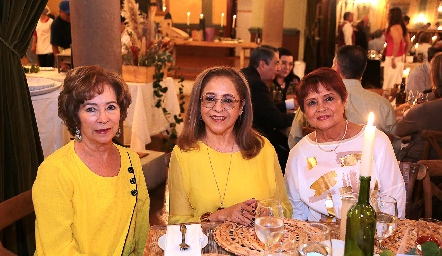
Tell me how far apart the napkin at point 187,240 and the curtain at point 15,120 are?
4.98ft

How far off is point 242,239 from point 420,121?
2.34 meters

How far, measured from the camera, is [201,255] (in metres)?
1.56

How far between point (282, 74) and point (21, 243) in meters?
3.29

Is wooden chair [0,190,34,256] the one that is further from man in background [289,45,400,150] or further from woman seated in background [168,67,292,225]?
man in background [289,45,400,150]

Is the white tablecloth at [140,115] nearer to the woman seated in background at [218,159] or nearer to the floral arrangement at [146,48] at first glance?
the floral arrangement at [146,48]

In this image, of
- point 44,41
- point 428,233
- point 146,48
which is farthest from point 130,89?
point 44,41

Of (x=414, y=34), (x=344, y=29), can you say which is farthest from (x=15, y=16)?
(x=414, y=34)

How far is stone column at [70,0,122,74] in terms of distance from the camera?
374cm

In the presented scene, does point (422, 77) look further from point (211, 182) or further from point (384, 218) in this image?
point (384, 218)

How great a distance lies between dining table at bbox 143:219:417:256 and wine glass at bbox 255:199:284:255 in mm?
111

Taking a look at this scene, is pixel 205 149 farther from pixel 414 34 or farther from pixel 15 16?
pixel 414 34

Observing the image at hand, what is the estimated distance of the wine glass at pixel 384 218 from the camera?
1.59 meters

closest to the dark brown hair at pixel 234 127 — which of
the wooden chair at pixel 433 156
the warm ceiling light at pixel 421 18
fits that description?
the wooden chair at pixel 433 156

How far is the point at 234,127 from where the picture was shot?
237 cm
